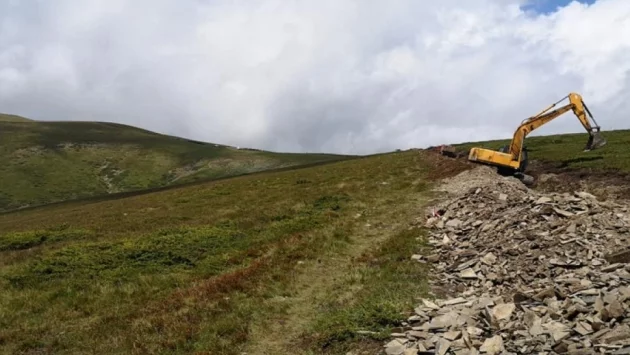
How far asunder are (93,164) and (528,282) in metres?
181

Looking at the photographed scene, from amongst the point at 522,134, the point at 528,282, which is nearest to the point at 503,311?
the point at 528,282

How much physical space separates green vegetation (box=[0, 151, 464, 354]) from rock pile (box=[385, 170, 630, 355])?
1.35 metres

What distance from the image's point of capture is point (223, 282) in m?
17.6

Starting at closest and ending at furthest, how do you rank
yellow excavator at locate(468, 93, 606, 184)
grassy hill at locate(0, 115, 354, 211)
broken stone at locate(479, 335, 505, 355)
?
broken stone at locate(479, 335, 505, 355), yellow excavator at locate(468, 93, 606, 184), grassy hill at locate(0, 115, 354, 211)

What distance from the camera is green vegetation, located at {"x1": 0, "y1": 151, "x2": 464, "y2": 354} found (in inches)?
528

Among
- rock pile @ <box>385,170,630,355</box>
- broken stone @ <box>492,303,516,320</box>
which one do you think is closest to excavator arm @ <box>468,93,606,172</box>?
rock pile @ <box>385,170,630,355</box>

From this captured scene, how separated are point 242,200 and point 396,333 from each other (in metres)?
31.3

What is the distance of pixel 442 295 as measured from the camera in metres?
15.0

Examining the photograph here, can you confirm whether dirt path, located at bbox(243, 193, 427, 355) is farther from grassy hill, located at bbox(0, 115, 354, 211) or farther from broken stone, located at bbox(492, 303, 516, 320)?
grassy hill, located at bbox(0, 115, 354, 211)

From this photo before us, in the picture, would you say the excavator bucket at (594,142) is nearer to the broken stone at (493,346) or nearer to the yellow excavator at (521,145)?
the yellow excavator at (521,145)

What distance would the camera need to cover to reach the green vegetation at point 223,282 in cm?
1341

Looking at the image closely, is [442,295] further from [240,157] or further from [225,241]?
[240,157]

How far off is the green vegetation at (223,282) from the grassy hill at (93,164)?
5058 inches

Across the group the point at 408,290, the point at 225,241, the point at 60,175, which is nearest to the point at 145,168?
the point at 60,175
